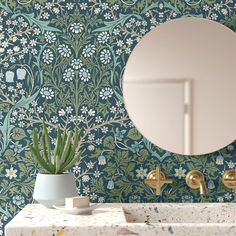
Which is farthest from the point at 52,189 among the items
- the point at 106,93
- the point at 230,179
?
the point at 230,179

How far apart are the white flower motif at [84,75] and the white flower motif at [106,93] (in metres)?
0.08

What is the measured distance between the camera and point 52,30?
7.47 ft

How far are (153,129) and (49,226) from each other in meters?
0.67

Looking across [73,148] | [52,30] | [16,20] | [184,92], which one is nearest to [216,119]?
[184,92]

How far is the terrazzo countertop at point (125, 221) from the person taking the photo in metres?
1.77

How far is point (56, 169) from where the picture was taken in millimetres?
2127

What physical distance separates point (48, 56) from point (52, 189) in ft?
1.84

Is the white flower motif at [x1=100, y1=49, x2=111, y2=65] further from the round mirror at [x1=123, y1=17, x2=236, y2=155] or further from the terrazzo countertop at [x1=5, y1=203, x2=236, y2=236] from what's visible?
the terrazzo countertop at [x1=5, y1=203, x2=236, y2=236]

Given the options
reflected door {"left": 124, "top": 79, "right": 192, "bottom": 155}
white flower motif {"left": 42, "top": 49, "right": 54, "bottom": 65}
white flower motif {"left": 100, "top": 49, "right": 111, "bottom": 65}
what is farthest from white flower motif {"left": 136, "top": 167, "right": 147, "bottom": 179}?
white flower motif {"left": 42, "top": 49, "right": 54, "bottom": 65}

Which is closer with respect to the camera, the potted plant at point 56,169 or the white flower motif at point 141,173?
the potted plant at point 56,169

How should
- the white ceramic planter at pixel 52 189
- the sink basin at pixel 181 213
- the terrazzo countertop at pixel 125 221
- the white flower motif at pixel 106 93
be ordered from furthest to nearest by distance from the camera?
the white flower motif at pixel 106 93 → the sink basin at pixel 181 213 → the white ceramic planter at pixel 52 189 → the terrazzo countertop at pixel 125 221

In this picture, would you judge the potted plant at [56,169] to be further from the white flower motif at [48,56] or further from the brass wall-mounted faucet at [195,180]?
the brass wall-mounted faucet at [195,180]

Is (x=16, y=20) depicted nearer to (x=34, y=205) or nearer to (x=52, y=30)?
(x=52, y=30)

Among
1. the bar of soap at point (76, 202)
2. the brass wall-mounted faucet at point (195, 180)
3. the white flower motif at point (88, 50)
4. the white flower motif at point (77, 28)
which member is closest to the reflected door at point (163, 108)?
the brass wall-mounted faucet at point (195, 180)
